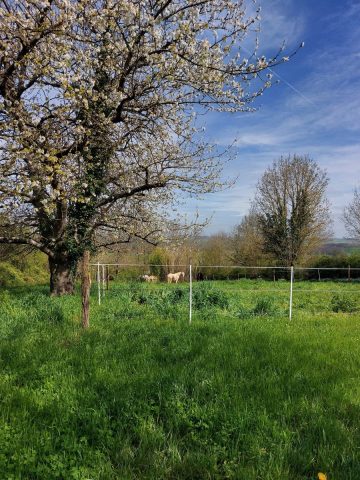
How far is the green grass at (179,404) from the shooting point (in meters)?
2.98

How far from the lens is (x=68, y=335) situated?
691 cm

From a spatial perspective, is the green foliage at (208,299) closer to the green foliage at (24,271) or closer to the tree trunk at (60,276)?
the tree trunk at (60,276)

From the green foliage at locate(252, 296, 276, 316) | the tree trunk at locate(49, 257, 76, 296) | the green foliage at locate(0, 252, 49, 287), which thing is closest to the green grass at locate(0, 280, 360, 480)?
the green foliage at locate(252, 296, 276, 316)

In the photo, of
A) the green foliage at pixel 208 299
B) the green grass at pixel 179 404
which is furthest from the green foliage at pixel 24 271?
the green grass at pixel 179 404

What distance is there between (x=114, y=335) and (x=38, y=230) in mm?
8149

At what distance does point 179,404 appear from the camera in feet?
12.6

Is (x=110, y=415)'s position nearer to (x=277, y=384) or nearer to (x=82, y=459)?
(x=82, y=459)

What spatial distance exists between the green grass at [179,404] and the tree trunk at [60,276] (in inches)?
277

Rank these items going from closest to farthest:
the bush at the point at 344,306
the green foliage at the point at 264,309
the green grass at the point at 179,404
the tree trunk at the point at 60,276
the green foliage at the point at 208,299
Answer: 1. the green grass at the point at 179,404
2. the green foliage at the point at 264,309
3. the green foliage at the point at 208,299
4. the bush at the point at 344,306
5. the tree trunk at the point at 60,276

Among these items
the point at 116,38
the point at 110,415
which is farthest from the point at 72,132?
the point at 110,415

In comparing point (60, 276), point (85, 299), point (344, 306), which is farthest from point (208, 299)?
point (60, 276)

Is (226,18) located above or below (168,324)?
above

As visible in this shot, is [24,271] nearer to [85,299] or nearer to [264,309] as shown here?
[264,309]

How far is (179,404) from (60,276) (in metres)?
11.2
